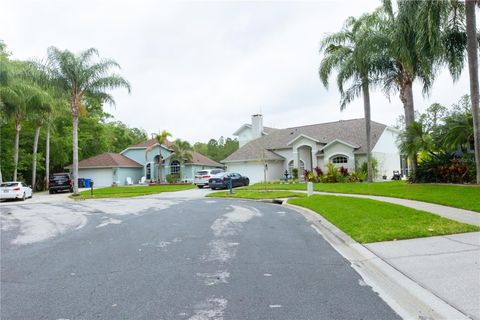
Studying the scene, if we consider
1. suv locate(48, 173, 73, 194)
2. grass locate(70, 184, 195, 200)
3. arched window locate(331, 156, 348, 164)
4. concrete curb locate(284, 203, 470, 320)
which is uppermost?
arched window locate(331, 156, 348, 164)

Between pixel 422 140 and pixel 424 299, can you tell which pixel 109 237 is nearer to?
pixel 424 299

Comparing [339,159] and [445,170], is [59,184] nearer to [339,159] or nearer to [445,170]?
[339,159]

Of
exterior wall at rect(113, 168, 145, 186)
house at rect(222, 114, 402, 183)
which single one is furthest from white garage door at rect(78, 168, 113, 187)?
house at rect(222, 114, 402, 183)

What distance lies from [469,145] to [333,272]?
15833 mm

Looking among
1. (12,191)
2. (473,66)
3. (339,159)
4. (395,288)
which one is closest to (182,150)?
(339,159)

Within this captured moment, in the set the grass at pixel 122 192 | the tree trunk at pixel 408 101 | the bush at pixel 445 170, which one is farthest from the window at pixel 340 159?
the grass at pixel 122 192

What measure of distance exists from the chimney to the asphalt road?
3579cm

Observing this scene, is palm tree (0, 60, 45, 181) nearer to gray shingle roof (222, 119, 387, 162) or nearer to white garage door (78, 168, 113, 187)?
white garage door (78, 168, 113, 187)

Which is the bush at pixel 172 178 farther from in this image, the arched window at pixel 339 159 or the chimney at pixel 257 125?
the arched window at pixel 339 159

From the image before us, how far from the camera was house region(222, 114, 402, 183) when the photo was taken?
3167 cm

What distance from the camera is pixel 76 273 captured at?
5641 mm

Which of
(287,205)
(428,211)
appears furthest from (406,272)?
(287,205)

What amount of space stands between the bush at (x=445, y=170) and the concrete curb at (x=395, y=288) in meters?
11.5

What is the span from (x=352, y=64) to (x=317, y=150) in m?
11.0
